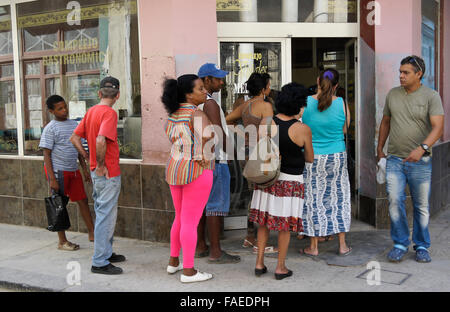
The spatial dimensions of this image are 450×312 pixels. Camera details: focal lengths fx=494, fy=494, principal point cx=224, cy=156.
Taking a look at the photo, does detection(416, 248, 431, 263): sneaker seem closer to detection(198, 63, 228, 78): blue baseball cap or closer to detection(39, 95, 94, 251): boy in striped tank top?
detection(198, 63, 228, 78): blue baseball cap

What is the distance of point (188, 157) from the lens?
4152mm

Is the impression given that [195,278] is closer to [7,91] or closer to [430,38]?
[7,91]

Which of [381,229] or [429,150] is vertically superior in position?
[429,150]

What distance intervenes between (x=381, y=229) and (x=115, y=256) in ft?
10.1

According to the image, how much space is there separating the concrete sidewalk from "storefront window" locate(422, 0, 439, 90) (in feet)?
7.55

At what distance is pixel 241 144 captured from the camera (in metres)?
5.60

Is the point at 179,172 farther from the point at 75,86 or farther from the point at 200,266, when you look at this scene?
the point at 75,86

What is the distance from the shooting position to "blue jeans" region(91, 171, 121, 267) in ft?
14.9

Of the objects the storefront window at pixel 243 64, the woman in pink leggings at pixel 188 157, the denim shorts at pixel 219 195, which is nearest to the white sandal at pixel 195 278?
the woman in pink leggings at pixel 188 157

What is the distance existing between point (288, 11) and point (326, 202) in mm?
2415

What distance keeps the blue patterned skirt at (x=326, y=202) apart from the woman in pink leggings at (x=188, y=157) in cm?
120

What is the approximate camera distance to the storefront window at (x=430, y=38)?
21.4 ft
